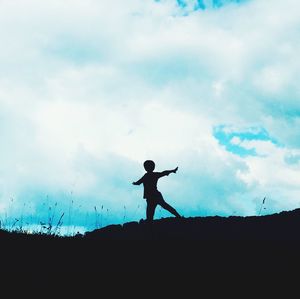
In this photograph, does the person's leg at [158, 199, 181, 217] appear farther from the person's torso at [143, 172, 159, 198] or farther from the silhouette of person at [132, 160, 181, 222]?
the person's torso at [143, 172, 159, 198]

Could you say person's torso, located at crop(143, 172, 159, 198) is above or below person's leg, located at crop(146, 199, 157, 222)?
above

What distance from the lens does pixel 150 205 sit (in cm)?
960

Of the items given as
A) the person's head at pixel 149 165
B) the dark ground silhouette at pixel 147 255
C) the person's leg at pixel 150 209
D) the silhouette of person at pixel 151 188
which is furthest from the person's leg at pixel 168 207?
the dark ground silhouette at pixel 147 255

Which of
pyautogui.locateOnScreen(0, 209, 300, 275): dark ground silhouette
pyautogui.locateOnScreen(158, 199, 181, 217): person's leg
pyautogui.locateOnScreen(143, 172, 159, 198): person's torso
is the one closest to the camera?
pyautogui.locateOnScreen(0, 209, 300, 275): dark ground silhouette

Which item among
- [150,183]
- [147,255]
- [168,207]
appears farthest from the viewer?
[168,207]

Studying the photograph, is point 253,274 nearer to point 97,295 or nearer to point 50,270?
point 97,295

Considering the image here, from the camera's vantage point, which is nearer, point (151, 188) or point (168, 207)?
point (151, 188)

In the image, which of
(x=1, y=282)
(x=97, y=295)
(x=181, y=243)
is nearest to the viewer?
(x=97, y=295)

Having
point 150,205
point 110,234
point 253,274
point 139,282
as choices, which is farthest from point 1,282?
point 150,205

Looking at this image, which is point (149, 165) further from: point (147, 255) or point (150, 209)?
point (147, 255)

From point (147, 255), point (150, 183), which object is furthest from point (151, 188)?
point (147, 255)

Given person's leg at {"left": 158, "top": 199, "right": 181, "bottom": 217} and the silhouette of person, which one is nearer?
the silhouette of person

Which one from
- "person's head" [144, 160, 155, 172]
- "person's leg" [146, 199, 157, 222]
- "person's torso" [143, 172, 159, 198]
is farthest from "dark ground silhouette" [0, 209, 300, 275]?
"person's head" [144, 160, 155, 172]

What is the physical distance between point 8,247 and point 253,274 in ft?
11.3
